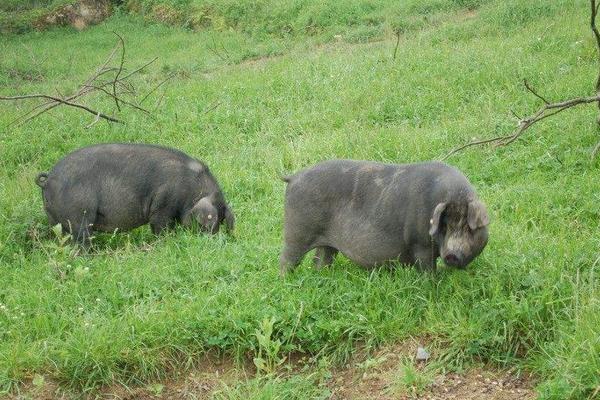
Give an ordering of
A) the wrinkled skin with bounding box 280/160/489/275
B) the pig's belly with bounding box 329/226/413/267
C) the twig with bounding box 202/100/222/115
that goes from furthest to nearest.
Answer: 1. the twig with bounding box 202/100/222/115
2. the pig's belly with bounding box 329/226/413/267
3. the wrinkled skin with bounding box 280/160/489/275

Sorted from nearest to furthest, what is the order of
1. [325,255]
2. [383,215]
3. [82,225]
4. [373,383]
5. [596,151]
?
[373,383] < [383,215] < [325,255] < [596,151] < [82,225]

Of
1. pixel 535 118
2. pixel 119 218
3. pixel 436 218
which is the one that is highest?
pixel 535 118

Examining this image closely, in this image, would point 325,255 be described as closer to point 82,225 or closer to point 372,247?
point 372,247

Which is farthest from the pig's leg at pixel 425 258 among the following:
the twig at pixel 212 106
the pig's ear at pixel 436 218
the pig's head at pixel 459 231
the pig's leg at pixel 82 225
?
the twig at pixel 212 106

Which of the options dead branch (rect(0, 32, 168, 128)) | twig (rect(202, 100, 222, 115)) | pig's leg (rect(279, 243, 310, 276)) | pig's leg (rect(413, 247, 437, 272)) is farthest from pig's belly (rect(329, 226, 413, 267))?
twig (rect(202, 100, 222, 115))

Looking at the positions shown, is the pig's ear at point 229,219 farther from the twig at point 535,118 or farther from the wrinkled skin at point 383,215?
the twig at point 535,118

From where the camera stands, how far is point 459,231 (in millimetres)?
5355

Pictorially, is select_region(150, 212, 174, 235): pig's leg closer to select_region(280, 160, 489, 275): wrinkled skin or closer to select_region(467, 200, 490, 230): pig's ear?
select_region(280, 160, 489, 275): wrinkled skin

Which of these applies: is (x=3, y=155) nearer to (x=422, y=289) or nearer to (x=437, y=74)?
(x=437, y=74)

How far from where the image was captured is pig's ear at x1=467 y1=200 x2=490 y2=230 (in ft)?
17.2

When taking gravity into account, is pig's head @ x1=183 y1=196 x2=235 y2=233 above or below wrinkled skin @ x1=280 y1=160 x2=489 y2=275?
below

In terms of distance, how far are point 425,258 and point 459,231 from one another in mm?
427

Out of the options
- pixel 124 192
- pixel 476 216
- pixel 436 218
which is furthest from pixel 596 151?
pixel 124 192

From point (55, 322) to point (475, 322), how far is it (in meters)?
3.10
